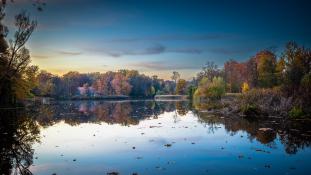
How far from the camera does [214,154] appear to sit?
1781 cm

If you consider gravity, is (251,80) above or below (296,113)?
above

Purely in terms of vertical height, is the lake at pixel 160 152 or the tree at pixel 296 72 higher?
the tree at pixel 296 72

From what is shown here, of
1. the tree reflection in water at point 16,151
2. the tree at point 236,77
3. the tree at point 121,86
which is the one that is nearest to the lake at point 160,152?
the tree reflection in water at point 16,151

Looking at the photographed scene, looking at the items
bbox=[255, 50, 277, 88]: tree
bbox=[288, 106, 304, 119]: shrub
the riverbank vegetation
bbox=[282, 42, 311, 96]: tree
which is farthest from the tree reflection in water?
bbox=[255, 50, 277, 88]: tree

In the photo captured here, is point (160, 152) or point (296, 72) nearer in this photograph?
point (160, 152)

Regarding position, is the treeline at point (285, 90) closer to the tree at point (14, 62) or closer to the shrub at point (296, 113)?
the shrub at point (296, 113)

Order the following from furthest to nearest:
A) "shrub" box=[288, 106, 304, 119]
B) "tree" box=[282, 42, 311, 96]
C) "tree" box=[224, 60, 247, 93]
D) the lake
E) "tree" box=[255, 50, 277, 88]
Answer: "tree" box=[224, 60, 247, 93] < "tree" box=[255, 50, 277, 88] < "tree" box=[282, 42, 311, 96] < "shrub" box=[288, 106, 304, 119] < the lake

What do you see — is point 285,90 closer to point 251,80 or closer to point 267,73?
point 267,73

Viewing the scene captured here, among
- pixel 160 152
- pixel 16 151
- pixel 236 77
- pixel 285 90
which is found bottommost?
pixel 160 152

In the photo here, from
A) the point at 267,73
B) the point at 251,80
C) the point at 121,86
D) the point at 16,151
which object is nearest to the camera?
the point at 16,151

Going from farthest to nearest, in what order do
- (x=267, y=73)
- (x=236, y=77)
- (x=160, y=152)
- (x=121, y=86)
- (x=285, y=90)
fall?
(x=121, y=86)
(x=236, y=77)
(x=267, y=73)
(x=285, y=90)
(x=160, y=152)

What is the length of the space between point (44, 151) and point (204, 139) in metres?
10.9

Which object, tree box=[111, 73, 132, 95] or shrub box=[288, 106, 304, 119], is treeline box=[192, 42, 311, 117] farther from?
tree box=[111, 73, 132, 95]

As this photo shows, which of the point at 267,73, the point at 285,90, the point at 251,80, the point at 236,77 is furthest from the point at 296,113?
the point at 236,77
